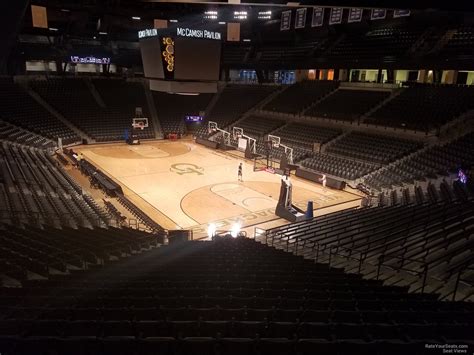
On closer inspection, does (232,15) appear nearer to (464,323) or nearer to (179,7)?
(179,7)

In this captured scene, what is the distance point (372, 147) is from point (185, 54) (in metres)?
15.9

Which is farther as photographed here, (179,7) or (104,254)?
(179,7)

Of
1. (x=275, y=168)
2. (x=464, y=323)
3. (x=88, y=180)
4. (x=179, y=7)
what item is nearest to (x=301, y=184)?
(x=275, y=168)

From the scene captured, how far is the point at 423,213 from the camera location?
40.5 ft

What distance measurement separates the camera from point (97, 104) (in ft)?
126

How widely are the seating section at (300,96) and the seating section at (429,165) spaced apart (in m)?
14.0

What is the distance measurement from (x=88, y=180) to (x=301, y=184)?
13265 millimetres

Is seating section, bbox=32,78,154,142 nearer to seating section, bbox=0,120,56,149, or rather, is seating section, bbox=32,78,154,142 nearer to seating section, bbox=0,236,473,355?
seating section, bbox=0,120,56,149

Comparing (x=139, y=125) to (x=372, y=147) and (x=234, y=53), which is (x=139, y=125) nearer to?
(x=234, y=53)

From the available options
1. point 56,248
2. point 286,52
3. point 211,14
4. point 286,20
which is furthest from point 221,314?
point 286,52

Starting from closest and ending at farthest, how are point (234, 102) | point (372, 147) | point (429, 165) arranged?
point (429, 165) → point (372, 147) → point (234, 102)

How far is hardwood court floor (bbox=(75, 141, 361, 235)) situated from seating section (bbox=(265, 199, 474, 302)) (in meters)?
4.18

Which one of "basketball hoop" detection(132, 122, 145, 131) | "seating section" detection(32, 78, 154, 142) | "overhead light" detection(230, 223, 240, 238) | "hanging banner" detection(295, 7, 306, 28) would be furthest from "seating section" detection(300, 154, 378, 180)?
"seating section" detection(32, 78, 154, 142)

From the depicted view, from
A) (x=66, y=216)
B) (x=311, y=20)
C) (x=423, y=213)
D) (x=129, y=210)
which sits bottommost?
(x=129, y=210)
